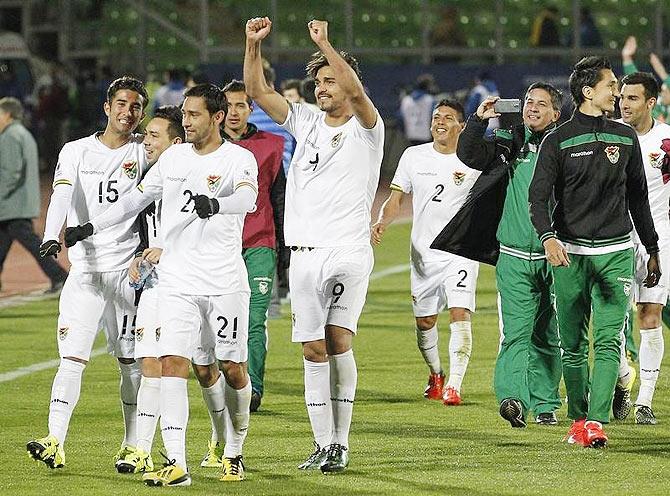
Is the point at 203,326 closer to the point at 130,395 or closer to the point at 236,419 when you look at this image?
the point at 236,419

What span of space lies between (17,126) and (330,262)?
1102 centimetres

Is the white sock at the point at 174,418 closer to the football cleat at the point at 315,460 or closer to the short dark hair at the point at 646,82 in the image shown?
the football cleat at the point at 315,460

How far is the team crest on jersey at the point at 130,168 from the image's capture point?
9.33 meters

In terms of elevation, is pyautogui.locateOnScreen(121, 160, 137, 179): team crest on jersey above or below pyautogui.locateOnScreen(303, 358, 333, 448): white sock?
above

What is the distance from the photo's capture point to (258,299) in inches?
443

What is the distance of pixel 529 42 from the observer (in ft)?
129

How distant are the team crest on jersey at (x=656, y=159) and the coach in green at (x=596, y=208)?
1.41m

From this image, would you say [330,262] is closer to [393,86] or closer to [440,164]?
[440,164]

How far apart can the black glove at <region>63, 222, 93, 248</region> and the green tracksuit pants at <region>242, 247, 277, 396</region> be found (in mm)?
2299

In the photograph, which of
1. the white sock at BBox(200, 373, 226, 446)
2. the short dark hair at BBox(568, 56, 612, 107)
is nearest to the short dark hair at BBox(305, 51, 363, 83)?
the short dark hair at BBox(568, 56, 612, 107)

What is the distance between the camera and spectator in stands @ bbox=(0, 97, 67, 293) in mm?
18812

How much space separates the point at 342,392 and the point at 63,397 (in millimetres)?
1498

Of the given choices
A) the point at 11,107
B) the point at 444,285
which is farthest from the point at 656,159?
the point at 11,107

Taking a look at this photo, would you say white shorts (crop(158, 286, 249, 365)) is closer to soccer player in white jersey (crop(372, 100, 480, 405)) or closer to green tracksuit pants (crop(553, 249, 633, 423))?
green tracksuit pants (crop(553, 249, 633, 423))
